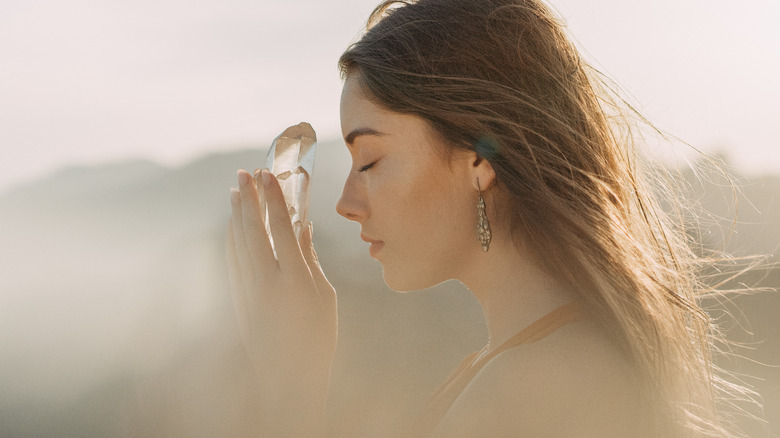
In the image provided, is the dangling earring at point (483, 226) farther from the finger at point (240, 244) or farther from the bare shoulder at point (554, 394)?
the finger at point (240, 244)

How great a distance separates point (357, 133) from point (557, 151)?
59 cm

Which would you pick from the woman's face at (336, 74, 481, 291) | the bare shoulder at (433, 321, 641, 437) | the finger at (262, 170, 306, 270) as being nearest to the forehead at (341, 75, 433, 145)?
the woman's face at (336, 74, 481, 291)

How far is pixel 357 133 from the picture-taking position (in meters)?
2.39

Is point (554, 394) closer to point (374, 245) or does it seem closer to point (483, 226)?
point (483, 226)

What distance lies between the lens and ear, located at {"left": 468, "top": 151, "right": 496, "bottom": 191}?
90.4 inches

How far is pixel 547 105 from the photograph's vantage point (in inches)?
92.4

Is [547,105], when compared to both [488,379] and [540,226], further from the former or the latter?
[488,379]

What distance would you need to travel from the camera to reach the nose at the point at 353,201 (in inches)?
94.8

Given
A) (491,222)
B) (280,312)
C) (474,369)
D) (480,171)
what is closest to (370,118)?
(480,171)

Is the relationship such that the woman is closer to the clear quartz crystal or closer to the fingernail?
the fingernail

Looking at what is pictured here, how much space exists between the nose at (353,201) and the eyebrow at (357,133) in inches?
3.8

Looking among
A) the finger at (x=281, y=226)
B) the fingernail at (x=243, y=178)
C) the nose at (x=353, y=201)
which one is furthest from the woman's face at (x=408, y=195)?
the fingernail at (x=243, y=178)

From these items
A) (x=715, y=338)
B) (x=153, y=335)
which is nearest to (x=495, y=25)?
(x=715, y=338)

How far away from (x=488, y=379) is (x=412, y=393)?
38.3 ft
